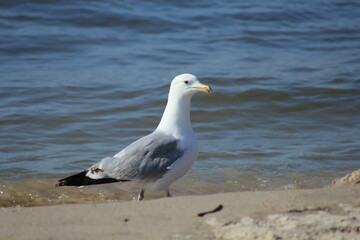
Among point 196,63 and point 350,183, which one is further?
point 196,63

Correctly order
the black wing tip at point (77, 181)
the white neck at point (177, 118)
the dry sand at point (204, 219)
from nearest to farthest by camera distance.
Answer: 1. the dry sand at point (204, 219)
2. the black wing tip at point (77, 181)
3. the white neck at point (177, 118)

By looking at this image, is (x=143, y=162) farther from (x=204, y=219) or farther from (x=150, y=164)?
(x=204, y=219)

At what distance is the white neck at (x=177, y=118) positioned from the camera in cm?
510

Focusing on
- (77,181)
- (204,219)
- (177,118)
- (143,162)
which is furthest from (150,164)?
(204,219)

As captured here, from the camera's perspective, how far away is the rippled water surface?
6.48 meters

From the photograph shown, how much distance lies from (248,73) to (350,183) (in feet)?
18.3

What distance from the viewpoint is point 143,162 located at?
4930 millimetres

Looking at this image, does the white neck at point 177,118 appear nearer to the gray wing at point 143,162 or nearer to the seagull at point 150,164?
the seagull at point 150,164

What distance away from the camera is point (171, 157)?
4.91 m

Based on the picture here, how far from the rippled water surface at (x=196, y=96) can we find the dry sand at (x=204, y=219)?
1760 mm

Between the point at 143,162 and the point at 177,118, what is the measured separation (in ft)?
1.58

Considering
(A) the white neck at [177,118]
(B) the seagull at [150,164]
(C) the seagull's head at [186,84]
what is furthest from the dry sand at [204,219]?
(C) the seagull's head at [186,84]

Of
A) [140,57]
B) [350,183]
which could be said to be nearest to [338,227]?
[350,183]

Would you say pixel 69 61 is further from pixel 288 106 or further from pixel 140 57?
pixel 288 106
